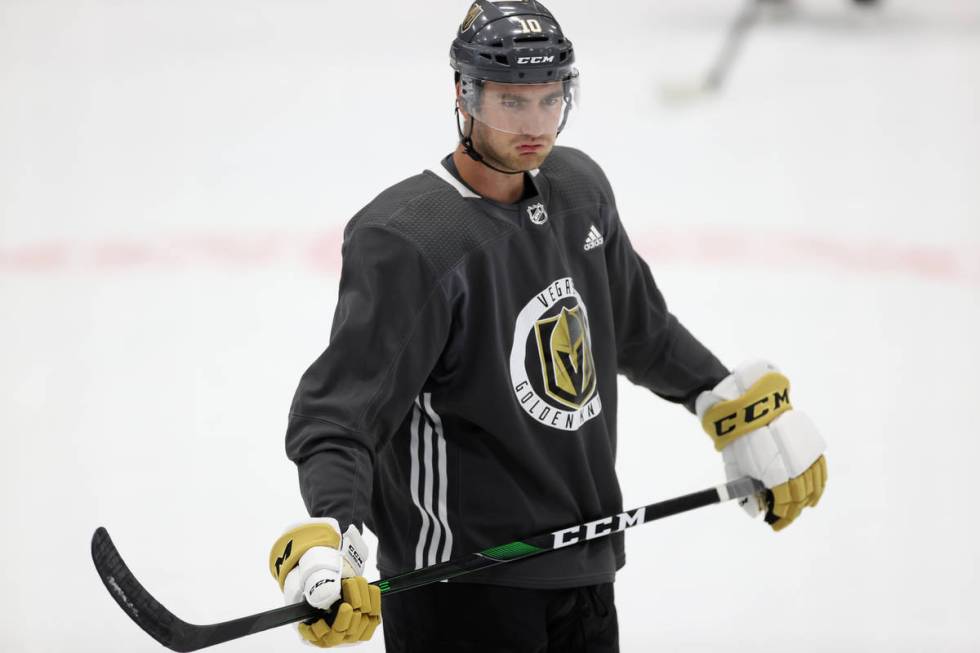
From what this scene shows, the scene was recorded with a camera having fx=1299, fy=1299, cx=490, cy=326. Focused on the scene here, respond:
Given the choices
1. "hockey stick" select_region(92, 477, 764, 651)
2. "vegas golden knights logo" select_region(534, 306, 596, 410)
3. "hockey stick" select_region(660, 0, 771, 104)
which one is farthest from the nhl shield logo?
"hockey stick" select_region(660, 0, 771, 104)

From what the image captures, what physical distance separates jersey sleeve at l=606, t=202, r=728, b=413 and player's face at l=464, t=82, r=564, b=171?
0.81 feet

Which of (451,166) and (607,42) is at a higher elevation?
(607,42)

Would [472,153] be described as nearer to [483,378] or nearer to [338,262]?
[483,378]

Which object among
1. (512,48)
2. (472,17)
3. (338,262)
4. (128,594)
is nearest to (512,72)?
(512,48)

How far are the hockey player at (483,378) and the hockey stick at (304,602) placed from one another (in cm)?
3

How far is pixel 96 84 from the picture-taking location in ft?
16.6

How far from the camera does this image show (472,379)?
1.70 m

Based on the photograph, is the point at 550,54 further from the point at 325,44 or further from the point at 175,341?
the point at 325,44

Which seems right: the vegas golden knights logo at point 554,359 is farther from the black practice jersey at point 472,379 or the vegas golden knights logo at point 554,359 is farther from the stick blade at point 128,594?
the stick blade at point 128,594

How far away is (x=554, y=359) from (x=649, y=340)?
323 millimetres

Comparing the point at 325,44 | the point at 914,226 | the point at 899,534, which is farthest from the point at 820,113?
the point at 899,534

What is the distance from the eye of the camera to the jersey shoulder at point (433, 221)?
165 centimetres

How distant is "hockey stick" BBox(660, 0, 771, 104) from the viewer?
4973mm

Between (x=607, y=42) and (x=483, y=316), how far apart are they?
3831 millimetres
